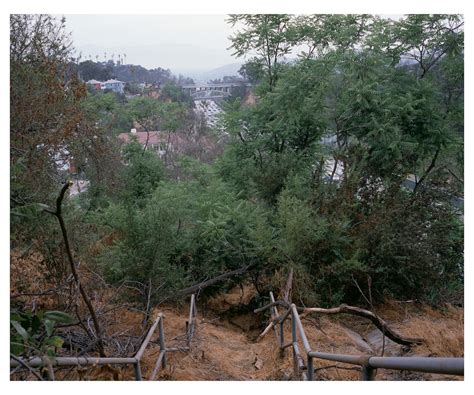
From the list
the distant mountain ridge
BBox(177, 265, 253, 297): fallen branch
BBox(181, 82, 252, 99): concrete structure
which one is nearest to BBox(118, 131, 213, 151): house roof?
BBox(181, 82, 252, 99): concrete structure

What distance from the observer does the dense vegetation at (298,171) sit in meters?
7.83

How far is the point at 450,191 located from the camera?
10.1 meters

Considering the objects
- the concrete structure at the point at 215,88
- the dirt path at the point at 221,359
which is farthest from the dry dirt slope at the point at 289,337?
the concrete structure at the point at 215,88

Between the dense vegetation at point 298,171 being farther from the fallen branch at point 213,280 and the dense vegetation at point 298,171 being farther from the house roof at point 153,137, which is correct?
the house roof at point 153,137

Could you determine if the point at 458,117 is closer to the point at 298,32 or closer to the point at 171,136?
the point at 298,32

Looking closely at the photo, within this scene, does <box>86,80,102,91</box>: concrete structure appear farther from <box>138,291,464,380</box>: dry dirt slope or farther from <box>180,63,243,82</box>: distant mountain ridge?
<box>138,291,464,380</box>: dry dirt slope

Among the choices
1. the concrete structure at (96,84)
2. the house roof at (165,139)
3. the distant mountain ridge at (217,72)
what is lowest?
the house roof at (165,139)

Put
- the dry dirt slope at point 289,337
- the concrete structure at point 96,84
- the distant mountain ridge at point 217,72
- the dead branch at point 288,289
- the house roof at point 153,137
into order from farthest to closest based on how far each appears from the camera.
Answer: the house roof at point 153,137 < the concrete structure at point 96,84 < the distant mountain ridge at point 217,72 < the dead branch at point 288,289 < the dry dirt slope at point 289,337

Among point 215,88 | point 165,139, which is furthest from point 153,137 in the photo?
point 215,88

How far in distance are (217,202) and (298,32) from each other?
5.13 metres

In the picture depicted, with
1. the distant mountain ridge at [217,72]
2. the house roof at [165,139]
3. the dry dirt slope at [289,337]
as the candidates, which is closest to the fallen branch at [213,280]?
the dry dirt slope at [289,337]

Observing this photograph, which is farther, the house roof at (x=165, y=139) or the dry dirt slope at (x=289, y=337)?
the house roof at (x=165, y=139)

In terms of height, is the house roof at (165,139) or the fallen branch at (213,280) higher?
the house roof at (165,139)

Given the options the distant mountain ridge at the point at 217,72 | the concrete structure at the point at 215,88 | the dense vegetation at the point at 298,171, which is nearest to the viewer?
the dense vegetation at the point at 298,171
